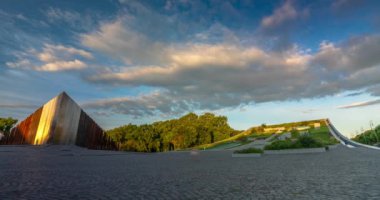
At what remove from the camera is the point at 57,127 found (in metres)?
23.4

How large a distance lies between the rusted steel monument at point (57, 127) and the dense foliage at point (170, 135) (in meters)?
37.1

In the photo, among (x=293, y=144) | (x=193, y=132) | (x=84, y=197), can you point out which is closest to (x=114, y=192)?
(x=84, y=197)

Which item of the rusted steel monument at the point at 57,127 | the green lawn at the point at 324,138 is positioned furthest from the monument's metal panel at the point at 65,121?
the green lawn at the point at 324,138

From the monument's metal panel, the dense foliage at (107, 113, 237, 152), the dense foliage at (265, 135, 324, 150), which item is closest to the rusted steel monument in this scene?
the monument's metal panel

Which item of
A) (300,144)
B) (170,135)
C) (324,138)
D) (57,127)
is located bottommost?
(300,144)

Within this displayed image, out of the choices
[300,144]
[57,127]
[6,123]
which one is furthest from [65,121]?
[6,123]

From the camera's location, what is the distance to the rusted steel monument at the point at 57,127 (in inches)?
A: 918

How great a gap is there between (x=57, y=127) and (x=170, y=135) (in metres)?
42.0

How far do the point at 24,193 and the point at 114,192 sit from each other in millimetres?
1368

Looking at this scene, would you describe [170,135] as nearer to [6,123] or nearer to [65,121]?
[6,123]

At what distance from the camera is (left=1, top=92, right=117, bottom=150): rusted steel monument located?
76.5 ft

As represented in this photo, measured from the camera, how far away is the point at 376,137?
29453 mm

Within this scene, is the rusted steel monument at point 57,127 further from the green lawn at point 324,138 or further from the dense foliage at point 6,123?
the dense foliage at point 6,123

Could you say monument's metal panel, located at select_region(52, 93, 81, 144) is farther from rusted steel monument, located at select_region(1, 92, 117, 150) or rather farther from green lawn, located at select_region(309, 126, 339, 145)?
green lawn, located at select_region(309, 126, 339, 145)
